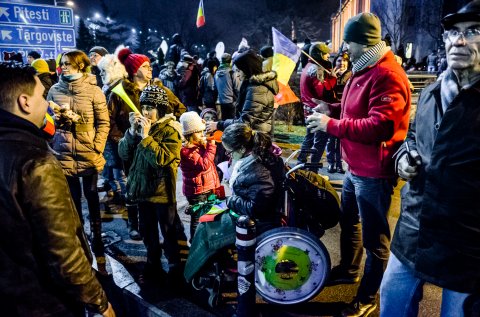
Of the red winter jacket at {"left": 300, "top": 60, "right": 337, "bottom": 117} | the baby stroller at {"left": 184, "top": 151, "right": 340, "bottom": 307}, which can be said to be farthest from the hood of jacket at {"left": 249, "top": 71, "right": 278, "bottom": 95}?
the baby stroller at {"left": 184, "top": 151, "right": 340, "bottom": 307}

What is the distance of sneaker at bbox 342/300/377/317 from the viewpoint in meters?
3.22

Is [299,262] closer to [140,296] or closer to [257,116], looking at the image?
[140,296]

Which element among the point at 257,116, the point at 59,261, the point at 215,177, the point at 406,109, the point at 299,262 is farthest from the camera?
the point at 257,116

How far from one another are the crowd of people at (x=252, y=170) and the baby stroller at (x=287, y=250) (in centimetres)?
17

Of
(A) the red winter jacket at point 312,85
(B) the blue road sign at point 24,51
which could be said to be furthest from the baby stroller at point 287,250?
(B) the blue road sign at point 24,51

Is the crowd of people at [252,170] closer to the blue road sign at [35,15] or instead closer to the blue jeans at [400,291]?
the blue jeans at [400,291]

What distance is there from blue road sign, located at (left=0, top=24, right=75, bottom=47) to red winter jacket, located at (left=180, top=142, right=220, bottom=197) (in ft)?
20.1

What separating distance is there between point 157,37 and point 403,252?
4902 centimetres

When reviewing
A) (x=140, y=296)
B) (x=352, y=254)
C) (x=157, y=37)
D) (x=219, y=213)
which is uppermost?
(x=157, y=37)

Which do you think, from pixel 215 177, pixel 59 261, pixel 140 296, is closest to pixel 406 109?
pixel 215 177

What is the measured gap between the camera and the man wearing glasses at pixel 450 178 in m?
1.85

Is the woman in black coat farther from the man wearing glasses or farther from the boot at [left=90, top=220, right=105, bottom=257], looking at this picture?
the boot at [left=90, top=220, right=105, bottom=257]

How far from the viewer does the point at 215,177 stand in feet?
15.0

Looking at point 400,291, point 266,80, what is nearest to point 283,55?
point 266,80
